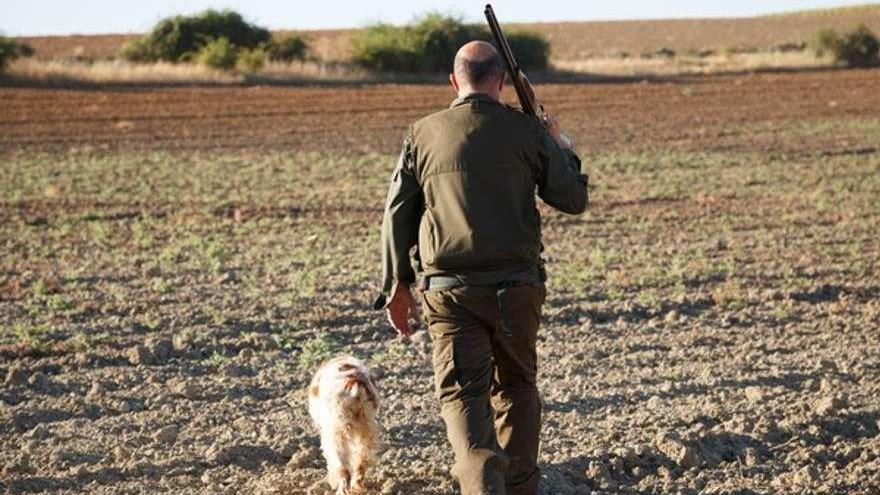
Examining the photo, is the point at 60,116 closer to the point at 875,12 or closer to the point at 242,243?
the point at 242,243

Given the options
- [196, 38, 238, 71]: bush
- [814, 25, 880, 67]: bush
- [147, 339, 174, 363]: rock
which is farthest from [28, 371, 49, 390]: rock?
[814, 25, 880, 67]: bush

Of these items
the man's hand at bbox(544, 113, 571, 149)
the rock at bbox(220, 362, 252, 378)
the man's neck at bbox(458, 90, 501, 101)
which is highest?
the man's neck at bbox(458, 90, 501, 101)

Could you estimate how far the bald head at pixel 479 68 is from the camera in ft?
19.6

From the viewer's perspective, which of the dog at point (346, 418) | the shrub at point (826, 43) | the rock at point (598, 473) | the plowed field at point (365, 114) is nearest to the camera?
the dog at point (346, 418)

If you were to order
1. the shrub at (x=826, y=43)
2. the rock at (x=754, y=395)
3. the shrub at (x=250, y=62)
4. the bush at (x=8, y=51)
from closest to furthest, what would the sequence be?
the rock at (x=754, y=395)
the bush at (x=8, y=51)
the shrub at (x=250, y=62)
the shrub at (x=826, y=43)

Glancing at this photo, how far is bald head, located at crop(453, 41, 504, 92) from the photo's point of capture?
5.96 m

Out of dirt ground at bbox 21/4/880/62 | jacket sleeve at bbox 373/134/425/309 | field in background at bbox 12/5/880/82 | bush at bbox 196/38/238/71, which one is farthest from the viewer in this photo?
dirt ground at bbox 21/4/880/62

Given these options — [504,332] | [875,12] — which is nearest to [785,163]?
[504,332]

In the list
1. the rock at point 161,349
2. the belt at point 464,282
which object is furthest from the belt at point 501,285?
the rock at point 161,349

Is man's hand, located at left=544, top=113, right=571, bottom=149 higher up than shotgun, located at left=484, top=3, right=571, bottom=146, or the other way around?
shotgun, located at left=484, top=3, right=571, bottom=146

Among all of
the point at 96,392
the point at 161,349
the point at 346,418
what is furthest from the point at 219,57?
the point at 346,418

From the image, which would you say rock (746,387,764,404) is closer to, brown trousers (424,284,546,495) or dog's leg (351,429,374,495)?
brown trousers (424,284,546,495)

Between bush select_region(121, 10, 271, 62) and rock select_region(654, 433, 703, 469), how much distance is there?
163ft

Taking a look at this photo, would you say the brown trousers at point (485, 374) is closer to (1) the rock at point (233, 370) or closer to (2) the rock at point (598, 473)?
(2) the rock at point (598, 473)
